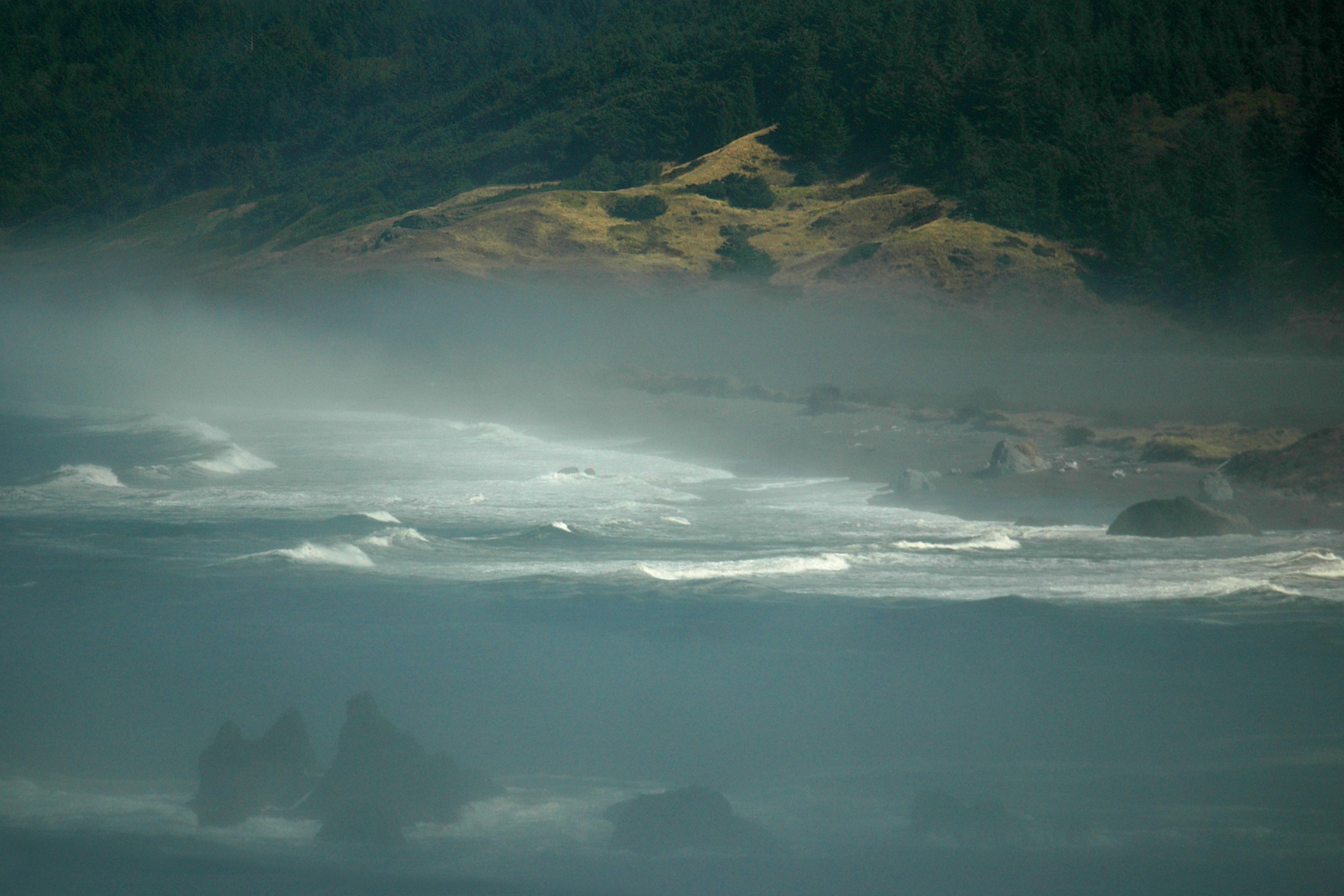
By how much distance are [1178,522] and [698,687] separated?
1018 centimetres

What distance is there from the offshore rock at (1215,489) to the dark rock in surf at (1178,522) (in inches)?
80.2

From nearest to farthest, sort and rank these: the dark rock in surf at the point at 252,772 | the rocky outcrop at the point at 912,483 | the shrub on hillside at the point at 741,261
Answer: the dark rock in surf at the point at 252,772 < the rocky outcrop at the point at 912,483 < the shrub on hillside at the point at 741,261

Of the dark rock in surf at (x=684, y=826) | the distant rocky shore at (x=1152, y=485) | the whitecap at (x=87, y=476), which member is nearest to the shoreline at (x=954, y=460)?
the distant rocky shore at (x=1152, y=485)

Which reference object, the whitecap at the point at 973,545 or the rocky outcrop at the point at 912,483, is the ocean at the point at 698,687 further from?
the rocky outcrop at the point at 912,483

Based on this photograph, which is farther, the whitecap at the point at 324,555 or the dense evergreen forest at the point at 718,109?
the dense evergreen forest at the point at 718,109

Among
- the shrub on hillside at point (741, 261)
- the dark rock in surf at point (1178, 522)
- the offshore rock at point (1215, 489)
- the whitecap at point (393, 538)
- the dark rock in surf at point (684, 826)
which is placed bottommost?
the dark rock in surf at point (684, 826)

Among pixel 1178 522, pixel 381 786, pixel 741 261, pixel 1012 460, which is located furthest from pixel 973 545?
pixel 741 261

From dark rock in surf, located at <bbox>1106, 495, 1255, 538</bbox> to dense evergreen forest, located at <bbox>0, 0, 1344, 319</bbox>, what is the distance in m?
26.0

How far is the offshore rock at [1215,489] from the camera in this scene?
2284cm

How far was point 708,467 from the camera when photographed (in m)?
30.9

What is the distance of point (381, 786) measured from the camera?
11.4m

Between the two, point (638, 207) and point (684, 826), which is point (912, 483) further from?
point (638, 207)

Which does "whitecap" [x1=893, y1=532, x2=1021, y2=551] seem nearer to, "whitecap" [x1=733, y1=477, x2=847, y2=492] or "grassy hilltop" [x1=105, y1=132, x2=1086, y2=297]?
"whitecap" [x1=733, y1=477, x2=847, y2=492]

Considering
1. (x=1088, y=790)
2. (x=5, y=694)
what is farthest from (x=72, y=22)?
(x=1088, y=790)
